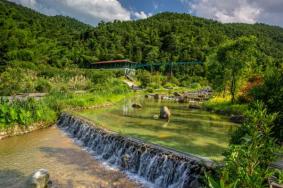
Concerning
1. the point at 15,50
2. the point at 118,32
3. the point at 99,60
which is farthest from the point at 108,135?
the point at 118,32

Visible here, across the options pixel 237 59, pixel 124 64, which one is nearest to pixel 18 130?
pixel 237 59

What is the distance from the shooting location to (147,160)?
11312 mm

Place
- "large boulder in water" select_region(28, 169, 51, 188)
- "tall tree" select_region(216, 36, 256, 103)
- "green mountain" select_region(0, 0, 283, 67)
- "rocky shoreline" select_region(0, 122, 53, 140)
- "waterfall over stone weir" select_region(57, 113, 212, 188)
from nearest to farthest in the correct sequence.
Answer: "large boulder in water" select_region(28, 169, 51, 188)
"waterfall over stone weir" select_region(57, 113, 212, 188)
"rocky shoreline" select_region(0, 122, 53, 140)
"tall tree" select_region(216, 36, 256, 103)
"green mountain" select_region(0, 0, 283, 67)

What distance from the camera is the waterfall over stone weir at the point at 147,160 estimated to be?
9633mm

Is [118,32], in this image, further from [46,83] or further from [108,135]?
[108,135]

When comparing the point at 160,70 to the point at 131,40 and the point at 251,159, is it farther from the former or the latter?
the point at 251,159

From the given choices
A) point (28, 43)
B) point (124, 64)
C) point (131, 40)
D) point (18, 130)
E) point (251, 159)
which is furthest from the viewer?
point (131, 40)

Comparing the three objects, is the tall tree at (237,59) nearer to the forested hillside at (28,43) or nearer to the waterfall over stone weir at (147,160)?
the waterfall over stone weir at (147,160)

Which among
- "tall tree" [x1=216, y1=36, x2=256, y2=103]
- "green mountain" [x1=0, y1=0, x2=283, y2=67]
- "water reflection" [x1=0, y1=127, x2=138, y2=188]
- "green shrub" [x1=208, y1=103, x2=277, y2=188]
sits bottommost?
"water reflection" [x1=0, y1=127, x2=138, y2=188]

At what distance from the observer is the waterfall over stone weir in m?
9.63

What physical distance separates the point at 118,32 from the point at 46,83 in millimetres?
72848

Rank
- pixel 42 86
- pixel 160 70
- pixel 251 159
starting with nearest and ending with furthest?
pixel 251 159 < pixel 42 86 < pixel 160 70

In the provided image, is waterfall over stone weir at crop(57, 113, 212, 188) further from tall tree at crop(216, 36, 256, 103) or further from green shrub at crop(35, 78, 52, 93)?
tall tree at crop(216, 36, 256, 103)

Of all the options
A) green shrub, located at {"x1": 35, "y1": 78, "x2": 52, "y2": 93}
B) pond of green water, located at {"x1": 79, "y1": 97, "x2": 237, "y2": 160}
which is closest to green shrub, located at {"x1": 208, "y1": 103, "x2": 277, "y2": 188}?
pond of green water, located at {"x1": 79, "y1": 97, "x2": 237, "y2": 160}
